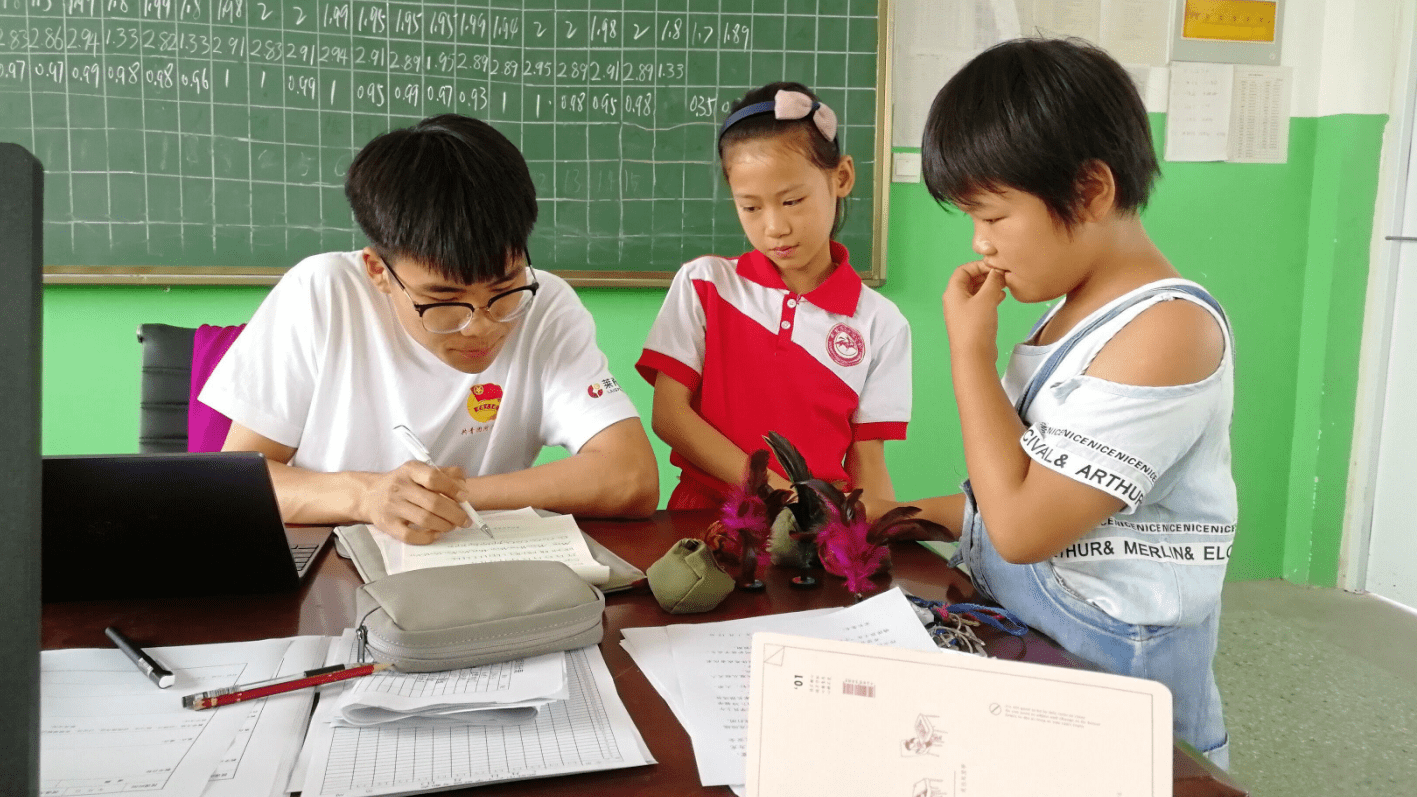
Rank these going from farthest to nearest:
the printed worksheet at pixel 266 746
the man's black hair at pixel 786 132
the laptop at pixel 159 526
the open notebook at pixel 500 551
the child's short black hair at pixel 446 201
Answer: the man's black hair at pixel 786 132, the child's short black hair at pixel 446 201, the open notebook at pixel 500 551, the laptop at pixel 159 526, the printed worksheet at pixel 266 746

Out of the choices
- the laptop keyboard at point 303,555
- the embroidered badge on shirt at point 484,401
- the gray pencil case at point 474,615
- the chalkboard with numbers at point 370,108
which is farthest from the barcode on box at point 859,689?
the chalkboard with numbers at point 370,108

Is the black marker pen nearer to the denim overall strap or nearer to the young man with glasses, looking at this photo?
the young man with glasses

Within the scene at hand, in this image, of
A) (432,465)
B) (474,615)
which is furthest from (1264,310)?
(474,615)

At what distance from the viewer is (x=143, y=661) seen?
819mm

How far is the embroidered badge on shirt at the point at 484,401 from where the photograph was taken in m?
1.66

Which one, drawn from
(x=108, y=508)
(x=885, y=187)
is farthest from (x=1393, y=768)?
(x=108, y=508)

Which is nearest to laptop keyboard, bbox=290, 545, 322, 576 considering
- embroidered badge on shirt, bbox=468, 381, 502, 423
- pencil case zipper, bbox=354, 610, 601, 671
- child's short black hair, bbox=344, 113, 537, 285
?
pencil case zipper, bbox=354, 610, 601, 671

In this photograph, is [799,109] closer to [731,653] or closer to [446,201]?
[446,201]

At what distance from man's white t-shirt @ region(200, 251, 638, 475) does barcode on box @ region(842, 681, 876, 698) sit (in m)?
1.14

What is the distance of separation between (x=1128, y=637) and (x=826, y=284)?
106cm

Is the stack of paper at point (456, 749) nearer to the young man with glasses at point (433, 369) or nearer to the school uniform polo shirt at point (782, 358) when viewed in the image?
the young man with glasses at point (433, 369)

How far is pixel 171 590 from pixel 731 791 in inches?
26.3

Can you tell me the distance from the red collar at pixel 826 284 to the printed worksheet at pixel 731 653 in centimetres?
98

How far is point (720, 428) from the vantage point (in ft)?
6.30
